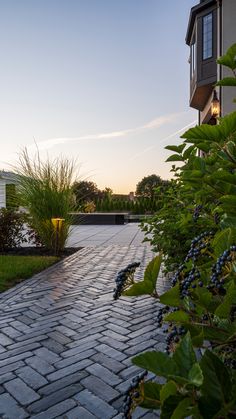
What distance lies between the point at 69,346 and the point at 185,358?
2202 millimetres

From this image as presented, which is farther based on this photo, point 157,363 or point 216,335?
point 216,335

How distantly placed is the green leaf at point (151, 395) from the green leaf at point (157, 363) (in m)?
0.17

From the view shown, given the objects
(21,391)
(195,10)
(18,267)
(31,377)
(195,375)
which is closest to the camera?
(195,375)

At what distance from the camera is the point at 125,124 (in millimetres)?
15320

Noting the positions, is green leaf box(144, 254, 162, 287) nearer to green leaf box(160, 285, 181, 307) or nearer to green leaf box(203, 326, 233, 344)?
green leaf box(160, 285, 181, 307)

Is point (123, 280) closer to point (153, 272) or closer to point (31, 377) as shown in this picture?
point (153, 272)

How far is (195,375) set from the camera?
55cm

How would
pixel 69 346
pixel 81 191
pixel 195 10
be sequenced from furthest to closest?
pixel 195 10 → pixel 81 191 → pixel 69 346

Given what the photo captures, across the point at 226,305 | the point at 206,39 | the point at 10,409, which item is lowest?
the point at 10,409

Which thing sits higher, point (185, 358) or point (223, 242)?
point (223, 242)

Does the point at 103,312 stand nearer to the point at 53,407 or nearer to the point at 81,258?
the point at 53,407

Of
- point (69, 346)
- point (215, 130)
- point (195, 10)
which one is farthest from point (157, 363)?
point (195, 10)

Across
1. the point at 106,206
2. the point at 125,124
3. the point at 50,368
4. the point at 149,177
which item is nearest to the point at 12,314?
the point at 50,368

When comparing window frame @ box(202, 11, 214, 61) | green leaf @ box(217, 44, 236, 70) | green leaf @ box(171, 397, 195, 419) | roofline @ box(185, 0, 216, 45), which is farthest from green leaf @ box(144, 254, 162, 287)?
roofline @ box(185, 0, 216, 45)
